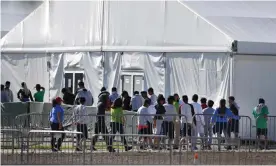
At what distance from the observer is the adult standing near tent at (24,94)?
31.9 meters

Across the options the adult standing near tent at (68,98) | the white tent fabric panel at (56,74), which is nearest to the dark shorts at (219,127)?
the adult standing near tent at (68,98)

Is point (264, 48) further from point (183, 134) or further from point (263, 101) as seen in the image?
point (183, 134)

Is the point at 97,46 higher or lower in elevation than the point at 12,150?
higher

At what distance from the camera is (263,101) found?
997 inches

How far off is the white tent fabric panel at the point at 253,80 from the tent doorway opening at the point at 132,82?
3891mm

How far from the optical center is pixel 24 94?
105 feet

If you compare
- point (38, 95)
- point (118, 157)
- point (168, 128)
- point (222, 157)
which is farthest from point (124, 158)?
point (38, 95)

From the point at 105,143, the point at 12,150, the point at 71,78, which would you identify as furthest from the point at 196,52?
the point at 12,150

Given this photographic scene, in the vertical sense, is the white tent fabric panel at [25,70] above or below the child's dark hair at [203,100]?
above

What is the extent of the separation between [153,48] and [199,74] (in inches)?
76.9

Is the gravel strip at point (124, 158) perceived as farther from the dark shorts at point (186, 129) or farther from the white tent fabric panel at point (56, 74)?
the white tent fabric panel at point (56, 74)

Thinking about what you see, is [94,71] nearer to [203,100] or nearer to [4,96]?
[4,96]

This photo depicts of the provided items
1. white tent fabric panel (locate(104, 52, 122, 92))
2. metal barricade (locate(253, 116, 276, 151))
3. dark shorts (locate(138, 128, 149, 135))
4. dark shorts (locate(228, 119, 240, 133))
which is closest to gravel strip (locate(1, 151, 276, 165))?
metal barricade (locate(253, 116, 276, 151))

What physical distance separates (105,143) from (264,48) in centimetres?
747
